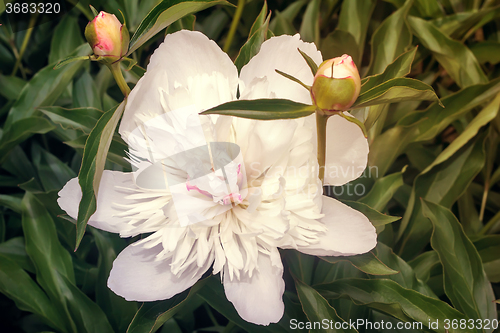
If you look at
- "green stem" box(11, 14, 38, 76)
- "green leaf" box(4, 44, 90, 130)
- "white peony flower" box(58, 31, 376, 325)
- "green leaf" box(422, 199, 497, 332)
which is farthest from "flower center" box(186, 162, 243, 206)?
"green stem" box(11, 14, 38, 76)

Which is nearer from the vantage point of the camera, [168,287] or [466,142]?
[168,287]

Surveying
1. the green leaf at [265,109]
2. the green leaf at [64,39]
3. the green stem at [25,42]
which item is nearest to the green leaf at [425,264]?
the green leaf at [265,109]

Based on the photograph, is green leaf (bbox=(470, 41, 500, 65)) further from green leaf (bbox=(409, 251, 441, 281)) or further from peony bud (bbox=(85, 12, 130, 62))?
peony bud (bbox=(85, 12, 130, 62))

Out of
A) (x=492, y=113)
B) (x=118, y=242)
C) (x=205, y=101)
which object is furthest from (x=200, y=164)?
(x=492, y=113)

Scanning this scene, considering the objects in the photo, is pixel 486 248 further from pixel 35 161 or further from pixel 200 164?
pixel 35 161

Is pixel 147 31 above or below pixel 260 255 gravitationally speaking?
above

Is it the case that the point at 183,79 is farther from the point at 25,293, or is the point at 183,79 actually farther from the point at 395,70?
the point at 25,293
